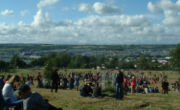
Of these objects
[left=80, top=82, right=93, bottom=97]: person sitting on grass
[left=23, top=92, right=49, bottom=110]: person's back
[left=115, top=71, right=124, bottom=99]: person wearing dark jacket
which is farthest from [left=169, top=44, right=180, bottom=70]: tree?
[left=23, top=92, right=49, bottom=110]: person's back

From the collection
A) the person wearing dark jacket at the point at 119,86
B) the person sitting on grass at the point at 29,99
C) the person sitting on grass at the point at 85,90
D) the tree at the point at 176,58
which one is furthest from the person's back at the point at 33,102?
the tree at the point at 176,58

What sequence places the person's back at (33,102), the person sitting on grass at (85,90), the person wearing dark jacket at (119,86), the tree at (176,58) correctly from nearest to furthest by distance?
1. the person's back at (33,102)
2. the person wearing dark jacket at (119,86)
3. the person sitting on grass at (85,90)
4. the tree at (176,58)

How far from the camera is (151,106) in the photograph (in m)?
10.5

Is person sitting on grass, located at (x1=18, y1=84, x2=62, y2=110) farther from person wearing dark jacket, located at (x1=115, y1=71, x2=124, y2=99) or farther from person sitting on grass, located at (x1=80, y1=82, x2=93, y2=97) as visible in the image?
person sitting on grass, located at (x1=80, y1=82, x2=93, y2=97)

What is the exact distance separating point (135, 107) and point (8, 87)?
5.68 metres

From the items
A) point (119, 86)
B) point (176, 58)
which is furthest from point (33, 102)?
point (176, 58)

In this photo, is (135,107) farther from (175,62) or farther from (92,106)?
(175,62)

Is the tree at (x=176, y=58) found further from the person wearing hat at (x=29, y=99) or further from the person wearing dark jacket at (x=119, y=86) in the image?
the person wearing hat at (x=29, y=99)

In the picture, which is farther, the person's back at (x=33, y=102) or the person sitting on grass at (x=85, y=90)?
the person sitting on grass at (x=85, y=90)

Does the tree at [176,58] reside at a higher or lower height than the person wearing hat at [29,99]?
lower

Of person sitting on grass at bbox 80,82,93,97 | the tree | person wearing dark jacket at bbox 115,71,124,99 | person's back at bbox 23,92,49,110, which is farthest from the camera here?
the tree

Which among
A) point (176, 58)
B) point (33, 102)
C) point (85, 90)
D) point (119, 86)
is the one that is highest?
point (33, 102)

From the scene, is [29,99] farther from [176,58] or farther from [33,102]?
[176,58]

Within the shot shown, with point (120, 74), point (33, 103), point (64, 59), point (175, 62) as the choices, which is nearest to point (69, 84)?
point (120, 74)
